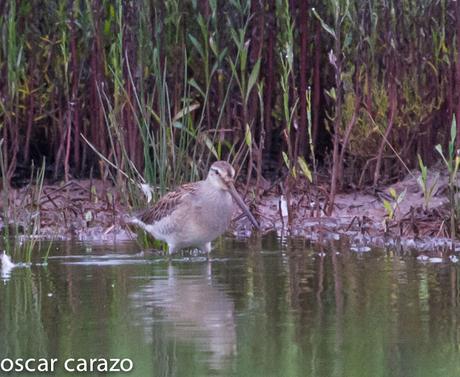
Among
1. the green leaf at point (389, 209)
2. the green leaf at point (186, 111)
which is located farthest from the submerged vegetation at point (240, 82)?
the green leaf at point (389, 209)

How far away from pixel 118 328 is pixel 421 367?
153cm

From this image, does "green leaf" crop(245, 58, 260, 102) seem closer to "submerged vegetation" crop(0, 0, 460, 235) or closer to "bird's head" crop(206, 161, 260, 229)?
"submerged vegetation" crop(0, 0, 460, 235)

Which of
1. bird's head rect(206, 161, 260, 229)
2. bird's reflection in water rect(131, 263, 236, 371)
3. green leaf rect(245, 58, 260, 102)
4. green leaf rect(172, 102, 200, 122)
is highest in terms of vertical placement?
green leaf rect(245, 58, 260, 102)

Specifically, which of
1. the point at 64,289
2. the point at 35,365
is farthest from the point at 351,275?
the point at 35,365

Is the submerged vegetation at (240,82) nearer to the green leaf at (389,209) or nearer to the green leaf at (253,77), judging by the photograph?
the green leaf at (253,77)

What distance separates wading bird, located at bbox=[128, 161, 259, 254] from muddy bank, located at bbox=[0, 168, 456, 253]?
2.14 feet

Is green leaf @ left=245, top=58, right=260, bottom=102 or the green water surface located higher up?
green leaf @ left=245, top=58, right=260, bottom=102

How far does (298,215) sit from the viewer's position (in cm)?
971

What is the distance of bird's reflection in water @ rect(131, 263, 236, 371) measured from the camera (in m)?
5.57

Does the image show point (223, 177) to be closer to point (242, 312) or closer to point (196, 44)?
point (196, 44)

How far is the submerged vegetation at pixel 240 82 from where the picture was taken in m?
10.0

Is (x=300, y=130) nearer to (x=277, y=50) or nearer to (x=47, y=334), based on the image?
(x=277, y=50)

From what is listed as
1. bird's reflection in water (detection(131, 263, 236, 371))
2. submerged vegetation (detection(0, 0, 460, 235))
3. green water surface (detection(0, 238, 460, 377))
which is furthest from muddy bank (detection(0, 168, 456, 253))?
bird's reflection in water (detection(131, 263, 236, 371))

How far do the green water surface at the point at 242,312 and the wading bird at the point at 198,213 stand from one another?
17 centimetres
